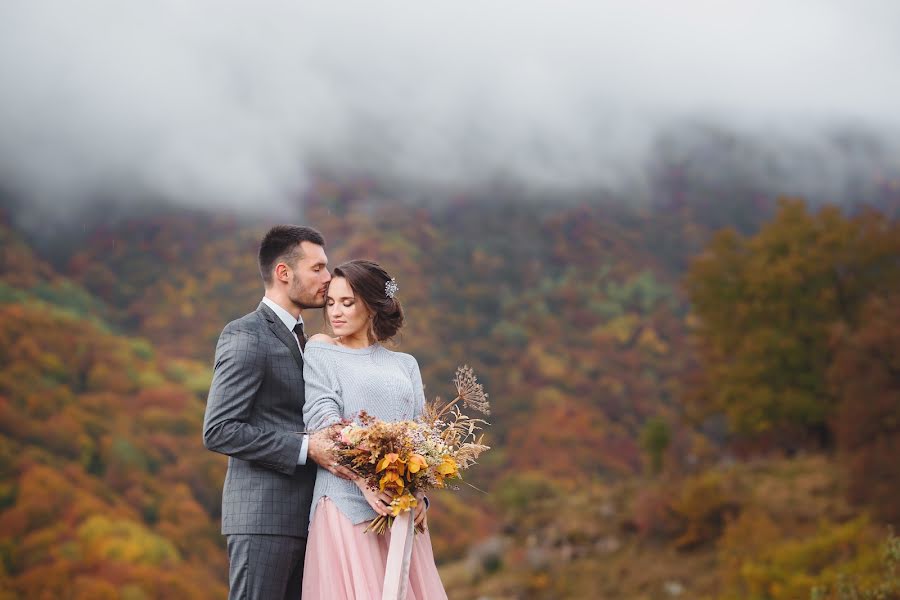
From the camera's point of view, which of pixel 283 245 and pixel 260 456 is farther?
pixel 283 245

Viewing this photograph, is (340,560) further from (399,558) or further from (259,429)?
(259,429)

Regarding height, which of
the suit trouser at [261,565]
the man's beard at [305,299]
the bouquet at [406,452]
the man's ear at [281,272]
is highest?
the man's ear at [281,272]

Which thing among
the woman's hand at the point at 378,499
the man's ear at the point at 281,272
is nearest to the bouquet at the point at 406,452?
the woman's hand at the point at 378,499

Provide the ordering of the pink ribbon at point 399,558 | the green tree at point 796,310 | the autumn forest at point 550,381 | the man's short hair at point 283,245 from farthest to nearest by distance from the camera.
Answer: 1. the green tree at point 796,310
2. the autumn forest at point 550,381
3. the man's short hair at point 283,245
4. the pink ribbon at point 399,558

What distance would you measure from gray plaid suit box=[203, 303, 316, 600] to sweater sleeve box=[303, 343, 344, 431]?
0.09m

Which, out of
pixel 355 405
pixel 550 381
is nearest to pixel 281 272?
pixel 355 405

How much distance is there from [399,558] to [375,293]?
42.9 inches

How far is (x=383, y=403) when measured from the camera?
3.63 metres

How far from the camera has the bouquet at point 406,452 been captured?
129 inches

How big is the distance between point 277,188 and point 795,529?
15.3 metres

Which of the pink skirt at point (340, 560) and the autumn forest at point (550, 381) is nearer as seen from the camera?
the pink skirt at point (340, 560)

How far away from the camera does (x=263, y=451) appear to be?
11.4 feet

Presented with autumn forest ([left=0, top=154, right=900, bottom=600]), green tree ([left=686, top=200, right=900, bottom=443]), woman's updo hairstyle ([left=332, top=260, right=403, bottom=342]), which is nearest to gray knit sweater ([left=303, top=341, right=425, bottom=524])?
woman's updo hairstyle ([left=332, top=260, right=403, bottom=342])

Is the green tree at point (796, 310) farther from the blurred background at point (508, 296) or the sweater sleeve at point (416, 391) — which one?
the sweater sleeve at point (416, 391)
